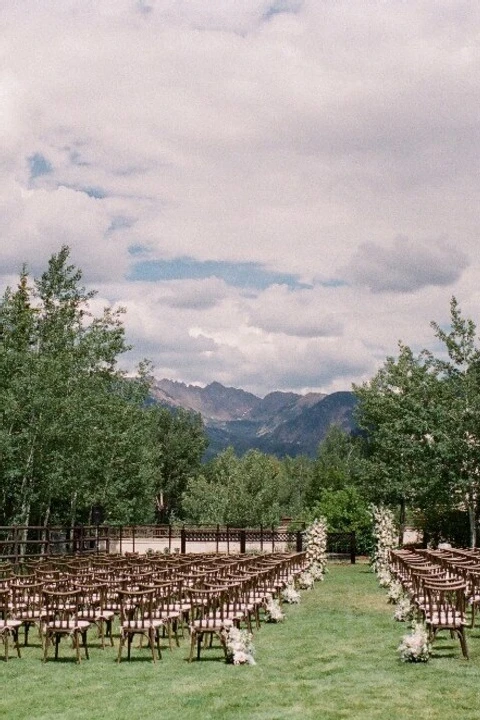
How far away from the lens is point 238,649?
12.5 m

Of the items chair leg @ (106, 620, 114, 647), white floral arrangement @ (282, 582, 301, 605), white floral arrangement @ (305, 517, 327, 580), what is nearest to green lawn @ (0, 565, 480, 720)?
chair leg @ (106, 620, 114, 647)

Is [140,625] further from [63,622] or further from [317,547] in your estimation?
[317,547]

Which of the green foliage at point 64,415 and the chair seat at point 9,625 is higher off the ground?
the green foliage at point 64,415

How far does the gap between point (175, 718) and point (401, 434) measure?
26101mm

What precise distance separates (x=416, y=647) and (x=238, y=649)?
8.84 ft

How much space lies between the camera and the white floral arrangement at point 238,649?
12516 millimetres

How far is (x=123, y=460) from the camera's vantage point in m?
42.9

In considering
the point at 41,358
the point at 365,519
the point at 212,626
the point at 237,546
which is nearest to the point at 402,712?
the point at 212,626

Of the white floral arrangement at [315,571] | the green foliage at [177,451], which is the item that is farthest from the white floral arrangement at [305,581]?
the green foliage at [177,451]

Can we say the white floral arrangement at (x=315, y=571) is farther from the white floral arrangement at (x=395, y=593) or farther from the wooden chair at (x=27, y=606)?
the wooden chair at (x=27, y=606)

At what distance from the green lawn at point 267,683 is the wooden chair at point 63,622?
35 cm

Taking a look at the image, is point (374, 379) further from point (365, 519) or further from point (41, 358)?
point (41, 358)

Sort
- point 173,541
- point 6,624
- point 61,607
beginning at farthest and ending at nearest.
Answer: point 173,541 < point 61,607 < point 6,624

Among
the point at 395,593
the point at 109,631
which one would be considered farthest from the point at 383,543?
the point at 109,631
